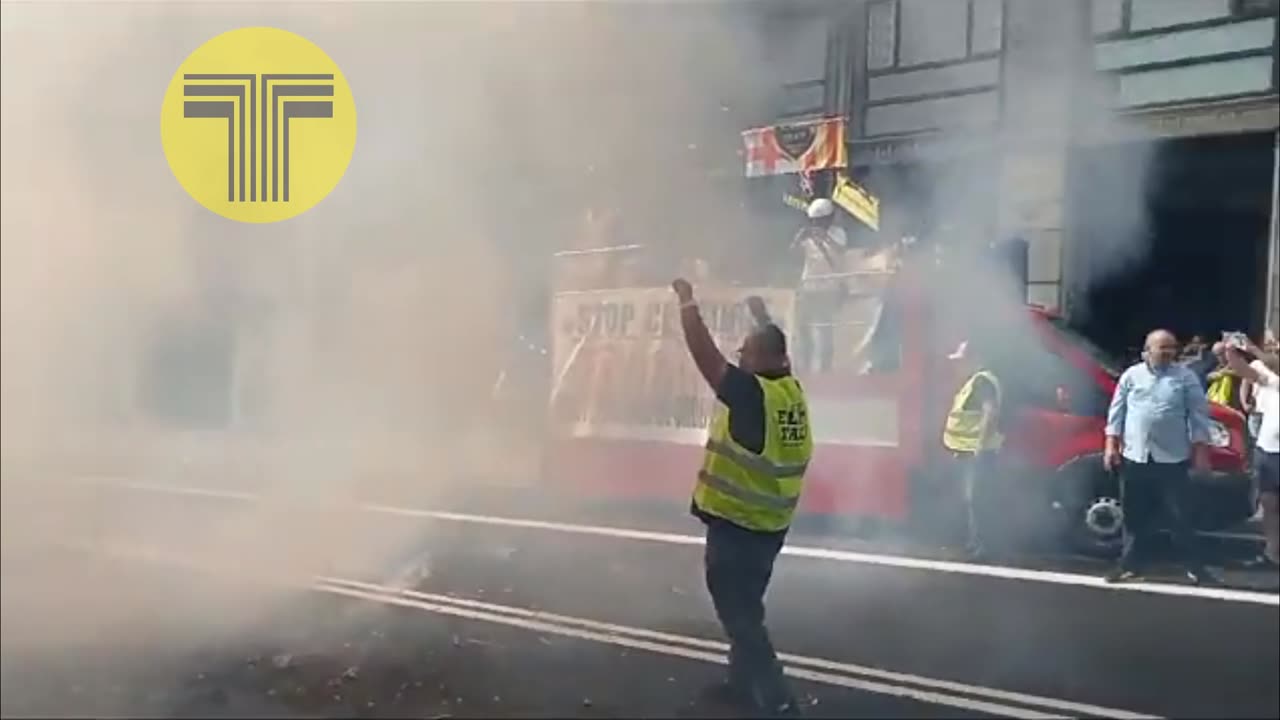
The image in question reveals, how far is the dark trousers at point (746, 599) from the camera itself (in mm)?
3295

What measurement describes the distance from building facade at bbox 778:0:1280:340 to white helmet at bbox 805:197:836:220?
0.41 feet

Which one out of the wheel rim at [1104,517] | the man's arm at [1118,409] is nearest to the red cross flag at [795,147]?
the man's arm at [1118,409]

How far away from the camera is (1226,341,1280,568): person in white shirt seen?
14.1ft

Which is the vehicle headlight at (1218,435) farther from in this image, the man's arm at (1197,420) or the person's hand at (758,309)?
the person's hand at (758,309)

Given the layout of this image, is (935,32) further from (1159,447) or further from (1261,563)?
(1261,563)

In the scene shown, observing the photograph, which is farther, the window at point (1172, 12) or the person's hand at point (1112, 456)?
the person's hand at point (1112, 456)

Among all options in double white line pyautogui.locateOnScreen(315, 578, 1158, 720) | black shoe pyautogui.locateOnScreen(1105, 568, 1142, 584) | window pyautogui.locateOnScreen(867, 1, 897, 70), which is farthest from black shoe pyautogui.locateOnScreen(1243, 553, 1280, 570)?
window pyautogui.locateOnScreen(867, 1, 897, 70)

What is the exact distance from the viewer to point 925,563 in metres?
4.73

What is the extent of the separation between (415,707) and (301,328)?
43.2 inches

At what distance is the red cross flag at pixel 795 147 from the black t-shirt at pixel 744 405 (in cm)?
73

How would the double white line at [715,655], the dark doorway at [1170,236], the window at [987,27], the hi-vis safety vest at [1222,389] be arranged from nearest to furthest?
the double white line at [715,655] < the window at [987,27] < the dark doorway at [1170,236] < the hi-vis safety vest at [1222,389]

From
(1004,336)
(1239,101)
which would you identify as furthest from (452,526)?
(1239,101)

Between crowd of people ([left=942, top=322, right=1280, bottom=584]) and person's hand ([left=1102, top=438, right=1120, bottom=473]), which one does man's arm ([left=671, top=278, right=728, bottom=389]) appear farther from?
person's hand ([left=1102, top=438, right=1120, bottom=473])

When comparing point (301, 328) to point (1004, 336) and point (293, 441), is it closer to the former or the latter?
point (293, 441)
